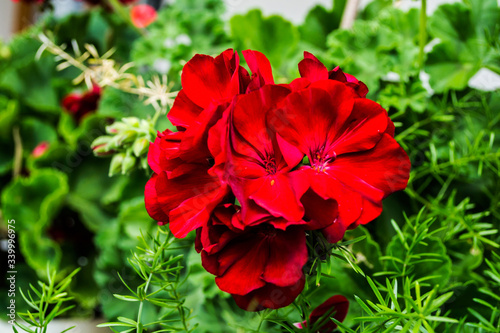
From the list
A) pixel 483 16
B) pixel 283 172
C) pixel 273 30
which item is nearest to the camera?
pixel 283 172

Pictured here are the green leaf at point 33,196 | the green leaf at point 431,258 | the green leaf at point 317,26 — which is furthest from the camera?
the green leaf at point 33,196

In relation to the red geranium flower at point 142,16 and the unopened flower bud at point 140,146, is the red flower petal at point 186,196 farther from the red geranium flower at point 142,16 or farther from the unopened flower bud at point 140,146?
the red geranium flower at point 142,16

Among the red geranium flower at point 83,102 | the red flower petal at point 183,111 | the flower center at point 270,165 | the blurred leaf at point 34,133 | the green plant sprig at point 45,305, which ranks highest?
the red flower petal at point 183,111

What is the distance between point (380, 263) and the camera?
12.0 inches

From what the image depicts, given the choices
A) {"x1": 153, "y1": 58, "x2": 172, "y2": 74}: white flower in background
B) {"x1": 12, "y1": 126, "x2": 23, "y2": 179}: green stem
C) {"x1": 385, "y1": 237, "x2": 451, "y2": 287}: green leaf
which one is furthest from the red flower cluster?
{"x1": 12, "y1": 126, "x2": 23, "y2": 179}: green stem

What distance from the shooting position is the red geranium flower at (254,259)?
0.18 meters

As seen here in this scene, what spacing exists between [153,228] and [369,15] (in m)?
0.36

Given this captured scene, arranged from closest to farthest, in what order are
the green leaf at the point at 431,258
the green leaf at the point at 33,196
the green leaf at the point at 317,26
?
the green leaf at the point at 431,258
the green leaf at the point at 317,26
the green leaf at the point at 33,196

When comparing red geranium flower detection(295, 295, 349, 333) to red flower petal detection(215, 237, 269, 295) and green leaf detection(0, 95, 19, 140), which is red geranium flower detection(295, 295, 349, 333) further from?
green leaf detection(0, 95, 19, 140)

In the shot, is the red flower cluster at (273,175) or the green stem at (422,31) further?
the green stem at (422,31)

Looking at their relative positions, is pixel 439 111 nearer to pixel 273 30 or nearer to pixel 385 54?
pixel 385 54

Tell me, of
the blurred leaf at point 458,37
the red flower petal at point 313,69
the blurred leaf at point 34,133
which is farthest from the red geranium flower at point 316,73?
the blurred leaf at point 34,133

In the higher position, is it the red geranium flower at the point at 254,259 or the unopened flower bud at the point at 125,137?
the unopened flower bud at the point at 125,137

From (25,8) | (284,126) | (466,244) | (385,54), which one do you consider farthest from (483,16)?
(25,8)
